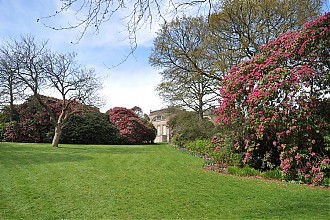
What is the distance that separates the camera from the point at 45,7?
11.7ft

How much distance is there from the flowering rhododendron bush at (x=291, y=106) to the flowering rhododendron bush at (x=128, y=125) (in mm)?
19562

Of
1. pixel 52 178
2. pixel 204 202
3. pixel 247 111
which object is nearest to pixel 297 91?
pixel 247 111

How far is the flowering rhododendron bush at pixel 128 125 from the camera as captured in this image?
28.3 metres

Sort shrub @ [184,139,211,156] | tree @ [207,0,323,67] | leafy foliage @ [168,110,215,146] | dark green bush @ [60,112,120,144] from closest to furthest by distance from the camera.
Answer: tree @ [207,0,323,67], shrub @ [184,139,211,156], leafy foliage @ [168,110,215,146], dark green bush @ [60,112,120,144]

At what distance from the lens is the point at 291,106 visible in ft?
27.1

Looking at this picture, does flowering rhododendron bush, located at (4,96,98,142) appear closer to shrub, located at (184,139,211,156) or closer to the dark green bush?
the dark green bush

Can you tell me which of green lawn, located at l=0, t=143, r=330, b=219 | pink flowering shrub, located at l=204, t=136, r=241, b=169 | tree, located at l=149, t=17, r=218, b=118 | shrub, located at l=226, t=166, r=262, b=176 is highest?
tree, located at l=149, t=17, r=218, b=118

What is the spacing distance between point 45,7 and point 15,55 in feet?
48.2

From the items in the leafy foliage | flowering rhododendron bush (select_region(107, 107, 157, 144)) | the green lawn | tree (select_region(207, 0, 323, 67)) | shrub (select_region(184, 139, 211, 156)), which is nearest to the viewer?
the green lawn

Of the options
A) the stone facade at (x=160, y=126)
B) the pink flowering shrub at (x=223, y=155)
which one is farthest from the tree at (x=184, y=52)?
the stone facade at (x=160, y=126)

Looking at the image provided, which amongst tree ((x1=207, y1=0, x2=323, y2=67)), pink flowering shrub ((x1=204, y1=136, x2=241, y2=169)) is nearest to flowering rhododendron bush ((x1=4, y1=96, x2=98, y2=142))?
tree ((x1=207, y1=0, x2=323, y2=67))

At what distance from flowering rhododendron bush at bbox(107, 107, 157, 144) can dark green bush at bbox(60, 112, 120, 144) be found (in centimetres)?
70

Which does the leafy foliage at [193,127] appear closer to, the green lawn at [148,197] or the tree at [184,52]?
the tree at [184,52]

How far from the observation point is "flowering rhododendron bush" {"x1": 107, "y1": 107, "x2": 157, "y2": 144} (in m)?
28.3
